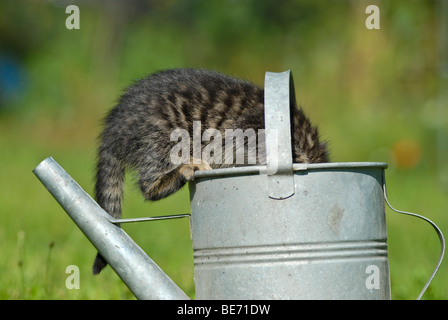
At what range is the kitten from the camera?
2977mm

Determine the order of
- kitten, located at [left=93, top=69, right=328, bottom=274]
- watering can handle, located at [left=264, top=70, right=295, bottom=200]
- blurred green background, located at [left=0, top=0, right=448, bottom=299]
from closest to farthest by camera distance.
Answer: watering can handle, located at [left=264, top=70, right=295, bottom=200] < kitten, located at [left=93, top=69, right=328, bottom=274] < blurred green background, located at [left=0, top=0, right=448, bottom=299]

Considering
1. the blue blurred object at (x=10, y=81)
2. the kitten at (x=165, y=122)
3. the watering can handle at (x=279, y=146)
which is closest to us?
the watering can handle at (x=279, y=146)

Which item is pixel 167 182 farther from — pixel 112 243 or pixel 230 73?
pixel 230 73

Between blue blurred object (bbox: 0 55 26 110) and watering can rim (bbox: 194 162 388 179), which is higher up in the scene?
blue blurred object (bbox: 0 55 26 110)

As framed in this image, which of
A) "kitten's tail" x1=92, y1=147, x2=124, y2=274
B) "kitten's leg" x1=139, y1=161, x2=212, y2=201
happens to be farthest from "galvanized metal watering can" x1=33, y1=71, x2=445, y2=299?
"kitten's tail" x1=92, y1=147, x2=124, y2=274

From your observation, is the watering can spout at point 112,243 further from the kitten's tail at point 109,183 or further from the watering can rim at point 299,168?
the kitten's tail at point 109,183

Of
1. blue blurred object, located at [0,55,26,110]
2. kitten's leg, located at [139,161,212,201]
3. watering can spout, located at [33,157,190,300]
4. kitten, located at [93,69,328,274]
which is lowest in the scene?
watering can spout, located at [33,157,190,300]

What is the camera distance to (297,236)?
7.29 feet

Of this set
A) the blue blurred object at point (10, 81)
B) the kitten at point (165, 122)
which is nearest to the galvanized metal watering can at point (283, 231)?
the kitten at point (165, 122)

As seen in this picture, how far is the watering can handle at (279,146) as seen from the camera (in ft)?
7.21

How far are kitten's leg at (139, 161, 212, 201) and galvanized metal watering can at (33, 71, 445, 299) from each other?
0.99 ft

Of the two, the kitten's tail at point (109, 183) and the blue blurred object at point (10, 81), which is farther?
the blue blurred object at point (10, 81)

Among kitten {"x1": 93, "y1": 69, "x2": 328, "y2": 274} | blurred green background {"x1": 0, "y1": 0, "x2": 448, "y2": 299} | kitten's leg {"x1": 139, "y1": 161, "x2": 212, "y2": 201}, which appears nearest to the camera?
kitten's leg {"x1": 139, "y1": 161, "x2": 212, "y2": 201}

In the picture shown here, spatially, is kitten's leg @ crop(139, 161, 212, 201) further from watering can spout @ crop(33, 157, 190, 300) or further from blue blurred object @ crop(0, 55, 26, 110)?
blue blurred object @ crop(0, 55, 26, 110)
